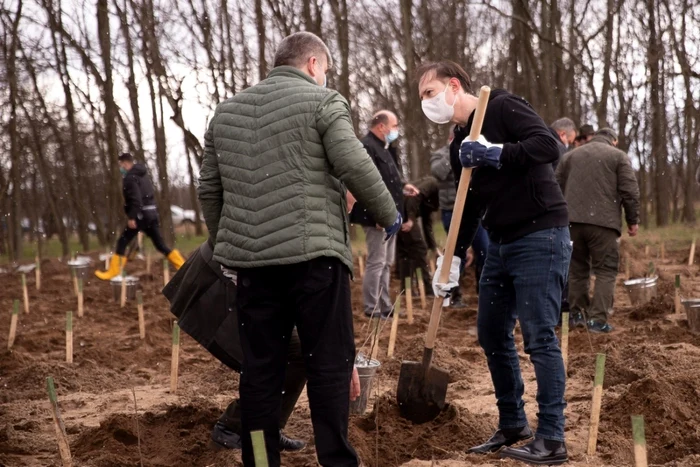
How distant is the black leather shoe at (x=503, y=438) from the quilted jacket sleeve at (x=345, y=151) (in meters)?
1.38

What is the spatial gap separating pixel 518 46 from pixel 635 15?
9.71 feet

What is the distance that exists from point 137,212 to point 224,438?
814cm

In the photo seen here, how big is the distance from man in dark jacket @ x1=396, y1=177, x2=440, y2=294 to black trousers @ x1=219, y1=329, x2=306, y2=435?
492 centimetres

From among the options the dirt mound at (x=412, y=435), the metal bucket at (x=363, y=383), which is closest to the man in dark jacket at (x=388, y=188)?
the metal bucket at (x=363, y=383)

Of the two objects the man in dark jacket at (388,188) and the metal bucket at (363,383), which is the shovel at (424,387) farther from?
the man in dark jacket at (388,188)

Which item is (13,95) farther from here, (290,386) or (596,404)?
(596,404)

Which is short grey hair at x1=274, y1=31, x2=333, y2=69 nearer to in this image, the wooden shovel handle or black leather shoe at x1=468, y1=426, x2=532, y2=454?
the wooden shovel handle

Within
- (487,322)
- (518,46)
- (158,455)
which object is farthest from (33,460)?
(518,46)

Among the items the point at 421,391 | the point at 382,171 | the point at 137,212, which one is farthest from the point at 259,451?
the point at 137,212

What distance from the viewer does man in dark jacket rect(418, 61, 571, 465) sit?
353 centimetres

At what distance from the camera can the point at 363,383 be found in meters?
4.57

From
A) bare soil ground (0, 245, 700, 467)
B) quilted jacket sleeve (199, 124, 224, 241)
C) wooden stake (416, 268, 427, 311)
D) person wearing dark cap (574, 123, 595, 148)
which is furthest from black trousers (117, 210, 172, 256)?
quilted jacket sleeve (199, 124, 224, 241)

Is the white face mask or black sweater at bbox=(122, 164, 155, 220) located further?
black sweater at bbox=(122, 164, 155, 220)

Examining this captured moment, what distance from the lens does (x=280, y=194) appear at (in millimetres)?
3139
